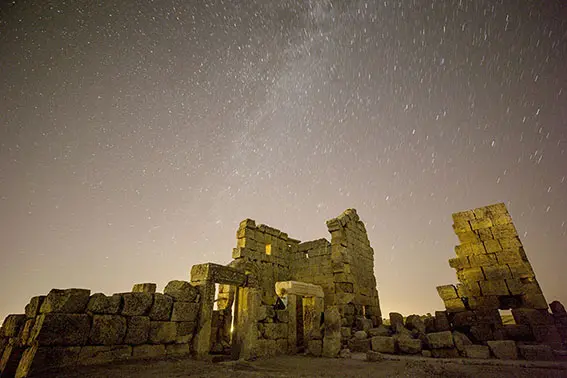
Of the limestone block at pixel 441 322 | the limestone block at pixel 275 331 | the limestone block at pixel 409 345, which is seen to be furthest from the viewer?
the limestone block at pixel 441 322

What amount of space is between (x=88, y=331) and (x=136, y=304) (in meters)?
0.97

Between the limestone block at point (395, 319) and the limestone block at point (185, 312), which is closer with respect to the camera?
the limestone block at point (185, 312)

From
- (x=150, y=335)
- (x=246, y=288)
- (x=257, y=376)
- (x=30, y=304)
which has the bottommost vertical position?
(x=257, y=376)

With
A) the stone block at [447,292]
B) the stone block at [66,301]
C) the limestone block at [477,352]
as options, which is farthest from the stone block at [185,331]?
the stone block at [447,292]

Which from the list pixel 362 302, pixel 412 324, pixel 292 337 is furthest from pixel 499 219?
pixel 292 337

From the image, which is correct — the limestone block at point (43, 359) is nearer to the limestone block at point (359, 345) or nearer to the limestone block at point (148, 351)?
the limestone block at point (148, 351)

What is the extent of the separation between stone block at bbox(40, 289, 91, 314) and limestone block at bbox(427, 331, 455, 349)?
8793 mm

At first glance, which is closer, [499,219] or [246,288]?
[246,288]

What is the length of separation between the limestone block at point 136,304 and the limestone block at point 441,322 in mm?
9010

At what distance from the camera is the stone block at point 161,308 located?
6225 millimetres

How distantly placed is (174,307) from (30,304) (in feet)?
8.85

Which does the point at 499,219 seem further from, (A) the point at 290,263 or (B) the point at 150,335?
(B) the point at 150,335

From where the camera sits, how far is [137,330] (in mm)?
5816

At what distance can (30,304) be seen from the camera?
17.0 ft
